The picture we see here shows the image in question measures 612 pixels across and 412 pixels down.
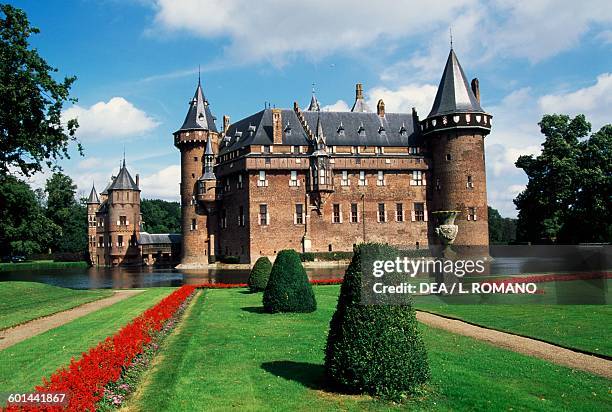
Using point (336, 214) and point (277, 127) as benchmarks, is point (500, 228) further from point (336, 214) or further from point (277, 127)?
point (277, 127)

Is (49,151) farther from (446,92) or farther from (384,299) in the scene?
(446,92)

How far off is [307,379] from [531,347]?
203 inches

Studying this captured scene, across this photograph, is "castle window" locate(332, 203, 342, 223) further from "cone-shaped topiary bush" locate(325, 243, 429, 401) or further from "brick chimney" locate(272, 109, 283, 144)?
"cone-shaped topiary bush" locate(325, 243, 429, 401)

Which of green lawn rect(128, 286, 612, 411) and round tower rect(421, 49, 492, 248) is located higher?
round tower rect(421, 49, 492, 248)

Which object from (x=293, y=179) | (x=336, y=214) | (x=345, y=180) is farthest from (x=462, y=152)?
(x=293, y=179)

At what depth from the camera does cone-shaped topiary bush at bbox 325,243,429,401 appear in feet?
26.2

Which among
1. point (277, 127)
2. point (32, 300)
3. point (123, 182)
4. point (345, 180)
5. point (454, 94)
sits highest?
point (454, 94)

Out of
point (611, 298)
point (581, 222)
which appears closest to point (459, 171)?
point (581, 222)

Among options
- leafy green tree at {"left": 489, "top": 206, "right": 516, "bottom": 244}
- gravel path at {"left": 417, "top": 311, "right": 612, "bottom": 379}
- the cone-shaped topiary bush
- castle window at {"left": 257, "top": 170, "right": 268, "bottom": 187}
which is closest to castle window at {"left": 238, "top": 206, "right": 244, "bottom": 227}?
castle window at {"left": 257, "top": 170, "right": 268, "bottom": 187}

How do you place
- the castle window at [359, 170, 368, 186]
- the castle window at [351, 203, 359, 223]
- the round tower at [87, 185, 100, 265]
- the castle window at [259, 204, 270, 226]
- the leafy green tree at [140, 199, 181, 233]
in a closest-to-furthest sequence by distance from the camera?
the castle window at [259, 204, 270, 226] → the castle window at [351, 203, 359, 223] → the castle window at [359, 170, 368, 186] → the round tower at [87, 185, 100, 265] → the leafy green tree at [140, 199, 181, 233]

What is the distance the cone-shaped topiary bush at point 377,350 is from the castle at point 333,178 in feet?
139

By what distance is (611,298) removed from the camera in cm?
1869

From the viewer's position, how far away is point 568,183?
48.2m

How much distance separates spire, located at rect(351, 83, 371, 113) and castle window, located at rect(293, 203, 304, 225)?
1871 centimetres
